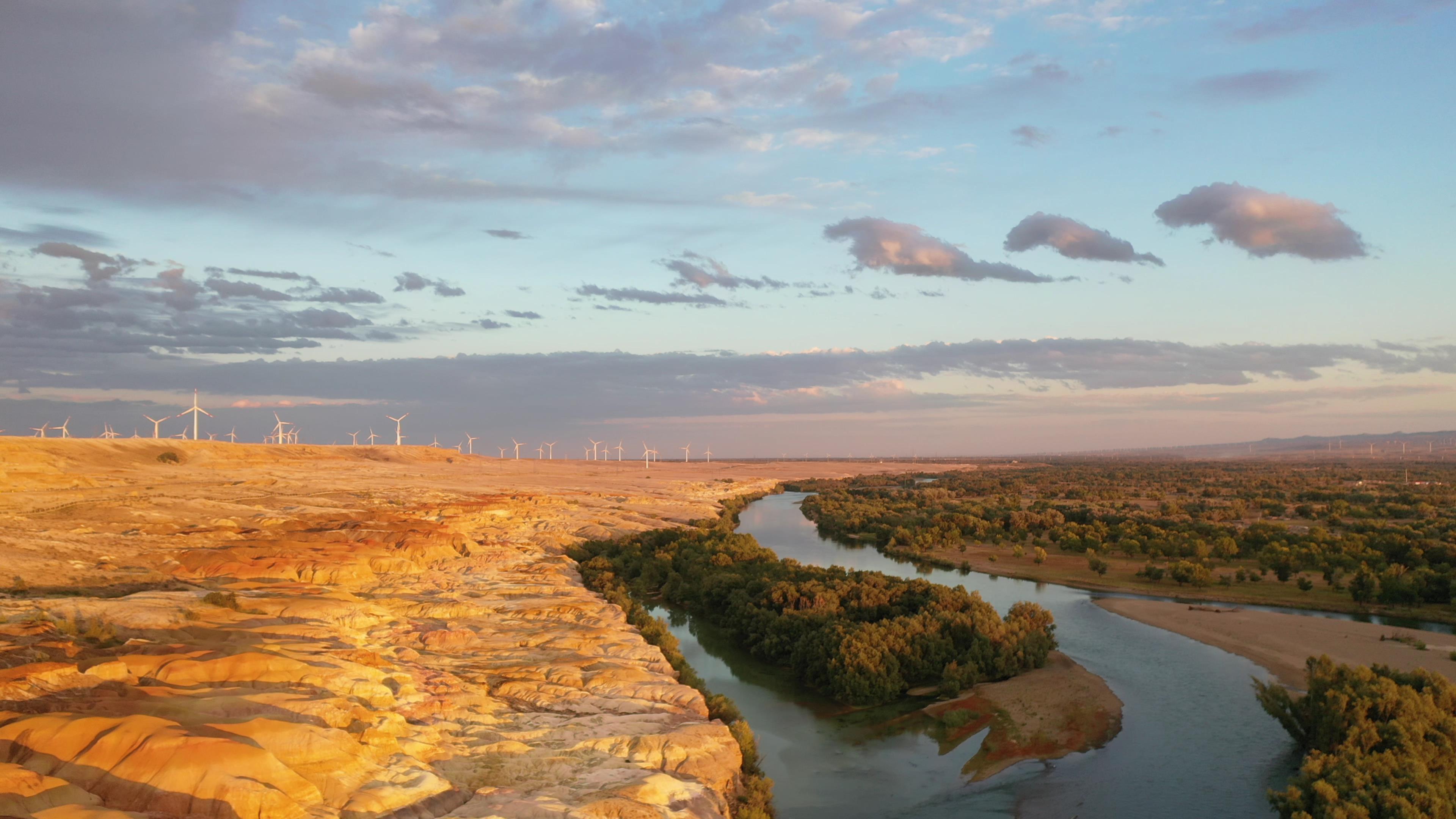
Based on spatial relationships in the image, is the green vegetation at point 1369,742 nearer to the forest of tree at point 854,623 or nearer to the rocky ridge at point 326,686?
the forest of tree at point 854,623

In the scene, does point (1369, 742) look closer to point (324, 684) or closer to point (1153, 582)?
point (324, 684)

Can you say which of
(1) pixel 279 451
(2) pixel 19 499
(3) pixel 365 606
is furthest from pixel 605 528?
(1) pixel 279 451

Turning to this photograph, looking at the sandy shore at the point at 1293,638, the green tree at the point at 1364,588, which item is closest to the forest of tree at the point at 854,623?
the sandy shore at the point at 1293,638

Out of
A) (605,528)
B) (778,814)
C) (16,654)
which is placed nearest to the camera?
(16,654)

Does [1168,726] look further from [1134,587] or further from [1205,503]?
[1205,503]

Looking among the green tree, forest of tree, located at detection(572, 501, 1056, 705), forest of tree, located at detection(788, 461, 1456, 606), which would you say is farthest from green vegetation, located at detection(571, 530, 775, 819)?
the green tree
